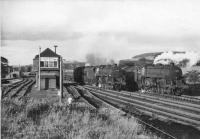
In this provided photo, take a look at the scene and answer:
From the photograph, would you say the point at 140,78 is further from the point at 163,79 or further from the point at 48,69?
the point at 48,69

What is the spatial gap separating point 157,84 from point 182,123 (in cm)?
1728

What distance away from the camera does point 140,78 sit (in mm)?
35062

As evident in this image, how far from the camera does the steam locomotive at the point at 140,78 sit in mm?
30719

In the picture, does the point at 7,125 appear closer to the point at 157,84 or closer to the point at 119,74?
the point at 157,84

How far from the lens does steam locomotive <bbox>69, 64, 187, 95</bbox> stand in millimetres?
30719

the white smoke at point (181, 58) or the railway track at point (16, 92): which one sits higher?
the white smoke at point (181, 58)

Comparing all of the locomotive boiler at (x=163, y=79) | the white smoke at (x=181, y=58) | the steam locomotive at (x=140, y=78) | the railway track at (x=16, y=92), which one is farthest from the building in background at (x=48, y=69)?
the white smoke at (x=181, y=58)

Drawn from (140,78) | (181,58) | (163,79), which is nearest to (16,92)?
(140,78)

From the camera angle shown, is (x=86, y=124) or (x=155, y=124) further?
(x=155, y=124)

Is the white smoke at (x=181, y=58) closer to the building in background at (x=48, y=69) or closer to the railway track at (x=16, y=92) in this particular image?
the building in background at (x=48, y=69)

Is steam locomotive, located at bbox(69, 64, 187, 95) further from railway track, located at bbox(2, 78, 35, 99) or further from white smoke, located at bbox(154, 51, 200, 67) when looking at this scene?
railway track, located at bbox(2, 78, 35, 99)

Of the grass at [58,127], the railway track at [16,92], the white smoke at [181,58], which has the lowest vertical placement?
the grass at [58,127]

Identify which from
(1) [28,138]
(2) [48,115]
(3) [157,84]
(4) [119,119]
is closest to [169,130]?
(4) [119,119]

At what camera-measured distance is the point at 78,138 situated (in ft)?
31.6
